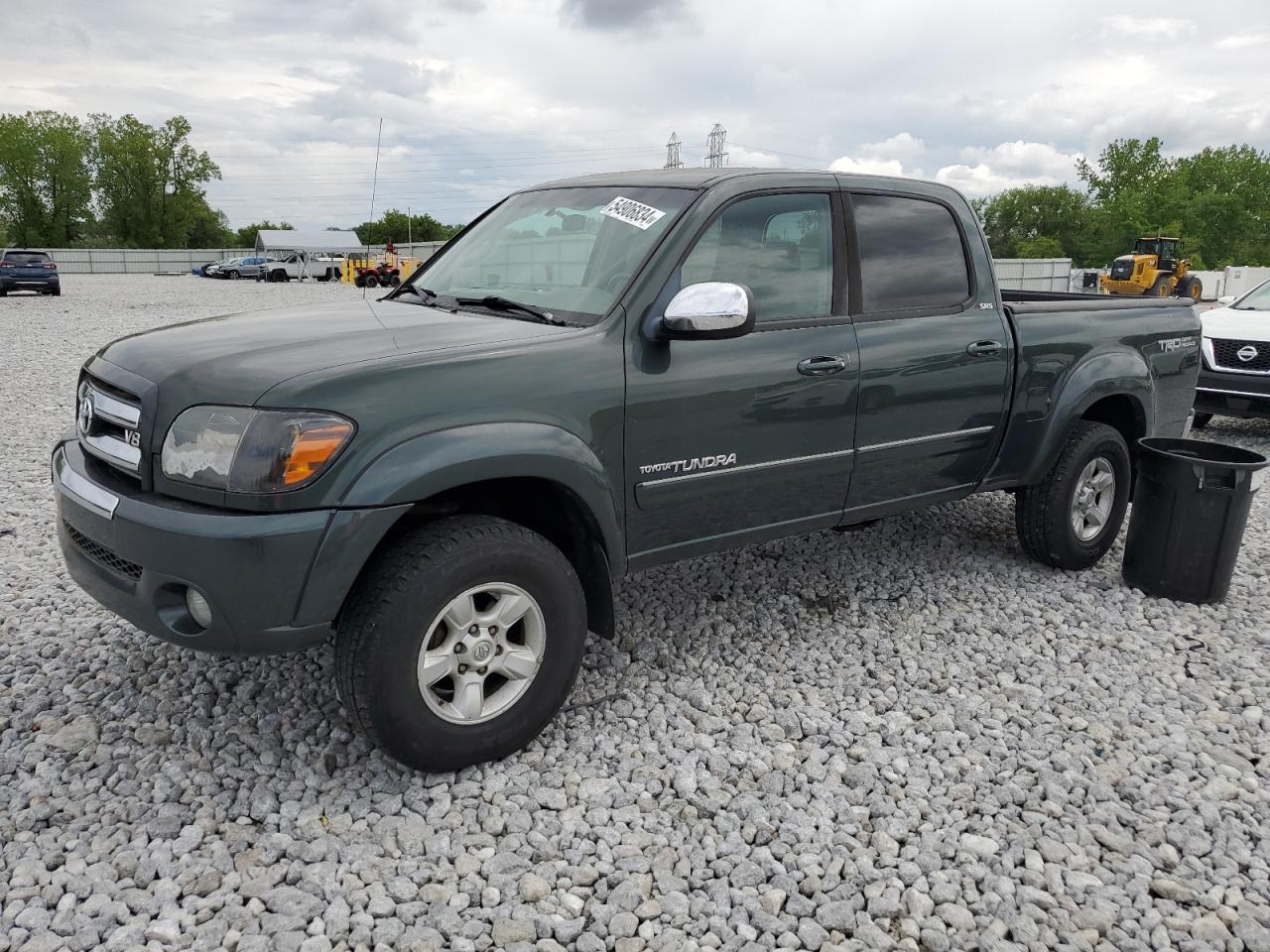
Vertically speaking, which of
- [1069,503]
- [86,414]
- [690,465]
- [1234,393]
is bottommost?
[1069,503]

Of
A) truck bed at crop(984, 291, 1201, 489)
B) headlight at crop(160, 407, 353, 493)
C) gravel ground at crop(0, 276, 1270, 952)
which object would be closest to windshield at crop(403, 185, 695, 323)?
headlight at crop(160, 407, 353, 493)

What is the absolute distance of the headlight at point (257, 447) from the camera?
104 inches

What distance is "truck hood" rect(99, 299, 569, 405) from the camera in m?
2.80

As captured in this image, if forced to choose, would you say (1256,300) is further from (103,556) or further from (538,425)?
(103,556)

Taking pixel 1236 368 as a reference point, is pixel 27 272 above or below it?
below

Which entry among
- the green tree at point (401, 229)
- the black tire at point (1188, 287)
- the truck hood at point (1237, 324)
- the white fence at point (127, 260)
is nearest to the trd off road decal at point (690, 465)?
the truck hood at point (1237, 324)

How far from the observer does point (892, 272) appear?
163 inches

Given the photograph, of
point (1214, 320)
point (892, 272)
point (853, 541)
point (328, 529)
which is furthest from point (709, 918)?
point (1214, 320)

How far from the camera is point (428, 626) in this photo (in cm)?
287

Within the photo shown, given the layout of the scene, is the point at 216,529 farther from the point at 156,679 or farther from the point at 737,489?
the point at 737,489

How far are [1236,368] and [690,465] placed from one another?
760cm

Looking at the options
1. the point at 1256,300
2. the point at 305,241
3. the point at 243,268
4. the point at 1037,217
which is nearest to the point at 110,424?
the point at 1256,300

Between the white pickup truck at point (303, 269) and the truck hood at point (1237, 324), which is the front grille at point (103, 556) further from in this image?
the white pickup truck at point (303, 269)

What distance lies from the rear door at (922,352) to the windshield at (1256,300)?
687cm
